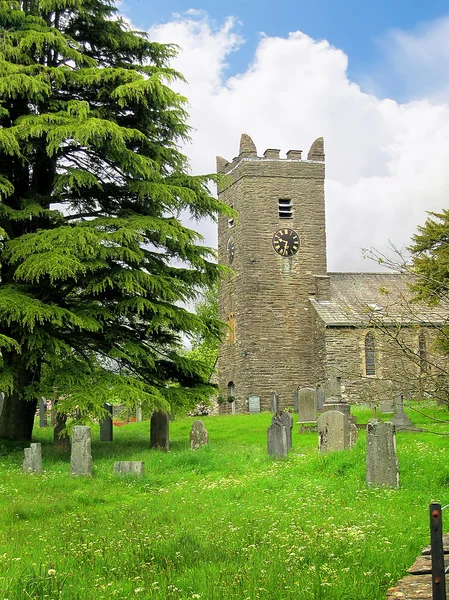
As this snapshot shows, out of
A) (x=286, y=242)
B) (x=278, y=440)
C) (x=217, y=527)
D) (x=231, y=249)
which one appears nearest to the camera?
(x=217, y=527)

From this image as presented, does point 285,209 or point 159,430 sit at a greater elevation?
point 285,209

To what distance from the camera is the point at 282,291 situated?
34906 millimetres

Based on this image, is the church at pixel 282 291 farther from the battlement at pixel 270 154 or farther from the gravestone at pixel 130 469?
the gravestone at pixel 130 469

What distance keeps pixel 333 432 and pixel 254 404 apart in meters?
20.4

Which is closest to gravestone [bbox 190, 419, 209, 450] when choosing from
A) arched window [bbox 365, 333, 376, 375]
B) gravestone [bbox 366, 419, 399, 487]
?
gravestone [bbox 366, 419, 399, 487]

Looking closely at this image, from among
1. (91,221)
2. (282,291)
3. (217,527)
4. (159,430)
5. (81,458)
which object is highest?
(282,291)

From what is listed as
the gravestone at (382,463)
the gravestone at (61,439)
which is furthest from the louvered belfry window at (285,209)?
the gravestone at (382,463)

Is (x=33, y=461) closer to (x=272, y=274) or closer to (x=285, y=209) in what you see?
(x=272, y=274)

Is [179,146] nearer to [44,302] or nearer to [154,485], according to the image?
[44,302]

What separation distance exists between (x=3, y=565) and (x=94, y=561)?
0.73 meters

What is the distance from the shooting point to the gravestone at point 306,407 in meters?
20.8

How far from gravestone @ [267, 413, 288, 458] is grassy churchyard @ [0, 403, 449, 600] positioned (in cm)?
30

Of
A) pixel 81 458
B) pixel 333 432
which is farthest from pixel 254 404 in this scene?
pixel 81 458

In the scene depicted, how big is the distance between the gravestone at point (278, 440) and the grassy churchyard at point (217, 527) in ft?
0.98
